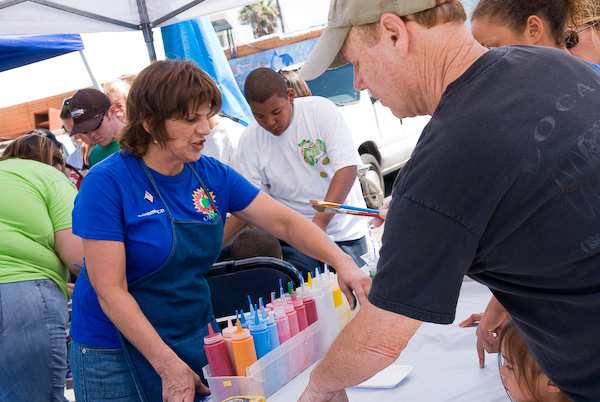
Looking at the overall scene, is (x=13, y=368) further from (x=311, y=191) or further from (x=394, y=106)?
(x=394, y=106)

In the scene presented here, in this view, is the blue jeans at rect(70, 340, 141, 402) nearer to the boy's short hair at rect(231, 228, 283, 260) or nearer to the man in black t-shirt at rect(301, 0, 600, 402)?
the boy's short hair at rect(231, 228, 283, 260)

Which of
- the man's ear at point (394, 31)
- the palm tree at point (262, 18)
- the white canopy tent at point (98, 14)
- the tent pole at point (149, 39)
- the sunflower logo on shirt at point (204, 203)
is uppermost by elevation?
the palm tree at point (262, 18)

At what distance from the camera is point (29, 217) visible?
2.65 m

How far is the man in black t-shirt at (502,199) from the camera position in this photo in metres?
0.95

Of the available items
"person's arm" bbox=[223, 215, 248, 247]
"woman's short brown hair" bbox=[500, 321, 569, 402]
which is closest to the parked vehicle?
"person's arm" bbox=[223, 215, 248, 247]

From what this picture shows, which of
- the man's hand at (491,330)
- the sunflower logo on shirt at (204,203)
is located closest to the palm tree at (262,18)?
the sunflower logo on shirt at (204,203)

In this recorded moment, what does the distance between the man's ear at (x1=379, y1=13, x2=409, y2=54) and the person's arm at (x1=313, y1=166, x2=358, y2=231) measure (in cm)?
199

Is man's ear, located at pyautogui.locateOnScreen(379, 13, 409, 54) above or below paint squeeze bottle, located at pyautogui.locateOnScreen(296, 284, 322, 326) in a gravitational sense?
above

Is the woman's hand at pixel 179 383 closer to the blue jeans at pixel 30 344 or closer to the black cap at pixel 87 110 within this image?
the blue jeans at pixel 30 344

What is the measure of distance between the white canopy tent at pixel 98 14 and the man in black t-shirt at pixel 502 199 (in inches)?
142

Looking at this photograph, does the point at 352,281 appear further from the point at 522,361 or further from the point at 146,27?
the point at 146,27

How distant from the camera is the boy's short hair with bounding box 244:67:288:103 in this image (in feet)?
10.4

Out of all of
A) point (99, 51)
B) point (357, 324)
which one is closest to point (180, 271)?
point (357, 324)

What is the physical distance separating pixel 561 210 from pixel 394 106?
1.14 ft
